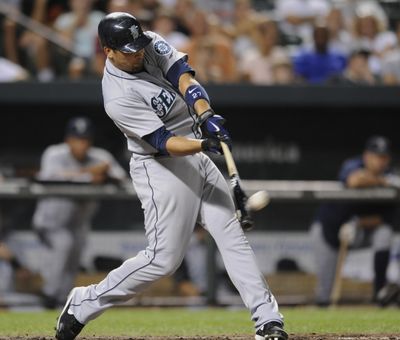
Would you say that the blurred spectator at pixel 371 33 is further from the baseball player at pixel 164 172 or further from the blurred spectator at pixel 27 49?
the baseball player at pixel 164 172

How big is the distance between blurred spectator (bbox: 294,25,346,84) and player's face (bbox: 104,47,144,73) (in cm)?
559

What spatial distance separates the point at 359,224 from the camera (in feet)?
30.6

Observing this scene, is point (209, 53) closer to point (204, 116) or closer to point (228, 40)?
point (228, 40)

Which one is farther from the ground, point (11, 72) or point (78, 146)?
point (11, 72)

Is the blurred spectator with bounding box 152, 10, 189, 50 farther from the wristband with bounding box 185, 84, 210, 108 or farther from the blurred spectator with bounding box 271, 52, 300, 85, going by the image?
the wristband with bounding box 185, 84, 210, 108

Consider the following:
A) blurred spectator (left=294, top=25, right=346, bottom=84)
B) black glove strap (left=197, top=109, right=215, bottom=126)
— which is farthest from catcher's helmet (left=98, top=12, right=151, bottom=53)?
blurred spectator (left=294, top=25, right=346, bottom=84)

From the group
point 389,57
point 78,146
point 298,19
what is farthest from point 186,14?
point 78,146

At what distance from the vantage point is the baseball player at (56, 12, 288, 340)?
16.4 feet

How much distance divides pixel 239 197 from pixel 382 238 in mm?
4538

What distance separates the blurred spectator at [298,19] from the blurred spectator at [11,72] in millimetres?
3028

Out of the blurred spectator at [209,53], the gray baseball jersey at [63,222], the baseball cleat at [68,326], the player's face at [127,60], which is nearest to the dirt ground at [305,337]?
the baseball cleat at [68,326]

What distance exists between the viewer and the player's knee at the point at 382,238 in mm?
9172

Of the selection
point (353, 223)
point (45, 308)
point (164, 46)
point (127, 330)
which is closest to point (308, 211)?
point (353, 223)

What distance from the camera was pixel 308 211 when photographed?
369 inches
